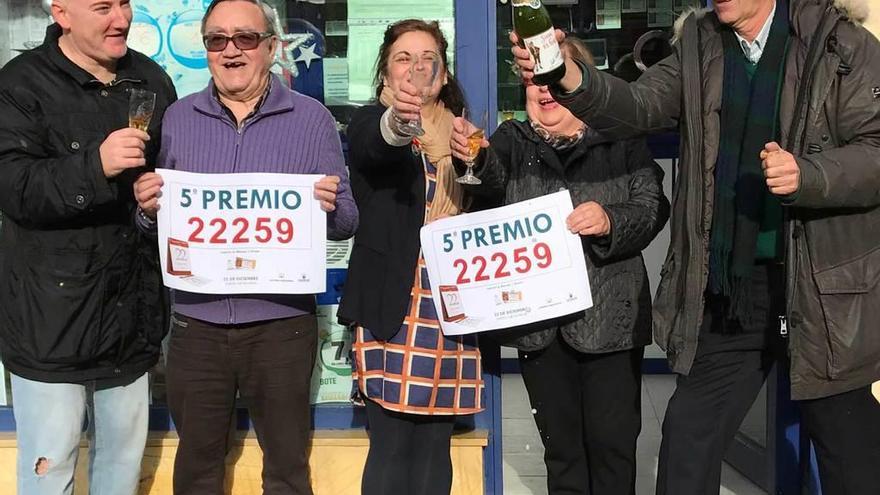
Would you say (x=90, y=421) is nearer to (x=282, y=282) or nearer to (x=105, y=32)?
(x=282, y=282)

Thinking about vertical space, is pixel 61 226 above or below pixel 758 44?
below

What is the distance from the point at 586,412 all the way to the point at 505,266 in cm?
61

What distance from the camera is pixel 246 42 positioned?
3.22 m

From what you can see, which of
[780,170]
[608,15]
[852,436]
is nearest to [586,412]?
[852,436]

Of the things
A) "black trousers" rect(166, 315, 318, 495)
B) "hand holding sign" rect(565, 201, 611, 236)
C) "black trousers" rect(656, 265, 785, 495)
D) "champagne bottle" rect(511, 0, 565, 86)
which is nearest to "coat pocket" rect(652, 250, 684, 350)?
"black trousers" rect(656, 265, 785, 495)

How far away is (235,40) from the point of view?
3.21 metres

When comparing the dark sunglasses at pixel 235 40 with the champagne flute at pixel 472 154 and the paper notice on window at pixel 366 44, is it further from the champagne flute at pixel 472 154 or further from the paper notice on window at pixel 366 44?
the paper notice on window at pixel 366 44

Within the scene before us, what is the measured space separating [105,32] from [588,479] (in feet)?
7.53

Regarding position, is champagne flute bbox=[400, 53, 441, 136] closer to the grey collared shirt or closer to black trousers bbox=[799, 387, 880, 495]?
the grey collared shirt

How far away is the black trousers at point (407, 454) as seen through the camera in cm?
345

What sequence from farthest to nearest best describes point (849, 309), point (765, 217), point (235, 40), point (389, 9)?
point (389, 9), point (235, 40), point (765, 217), point (849, 309)

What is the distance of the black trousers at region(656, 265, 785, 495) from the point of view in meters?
3.09

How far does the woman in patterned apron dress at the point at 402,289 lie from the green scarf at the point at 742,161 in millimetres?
951

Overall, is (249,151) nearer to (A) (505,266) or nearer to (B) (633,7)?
(A) (505,266)
